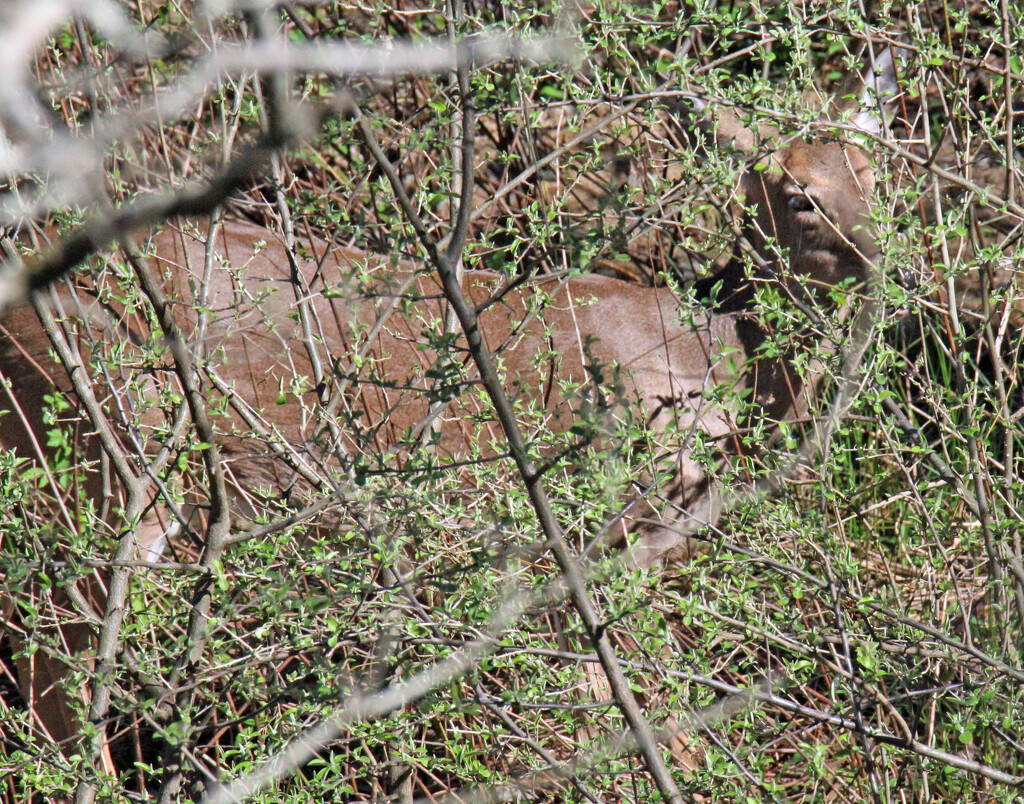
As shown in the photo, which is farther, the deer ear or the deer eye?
the deer eye

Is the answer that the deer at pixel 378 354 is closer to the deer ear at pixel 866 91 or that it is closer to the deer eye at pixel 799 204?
the deer eye at pixel 799 204

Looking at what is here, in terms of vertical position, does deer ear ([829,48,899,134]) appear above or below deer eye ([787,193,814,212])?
above

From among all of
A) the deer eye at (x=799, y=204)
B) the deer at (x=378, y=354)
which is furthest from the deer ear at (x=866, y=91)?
the deer eye at (x=799, y=204)

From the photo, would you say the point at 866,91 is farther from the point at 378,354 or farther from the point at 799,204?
the point at 378,354

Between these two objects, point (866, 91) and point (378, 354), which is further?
point (378, 354)

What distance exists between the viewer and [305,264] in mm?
4160

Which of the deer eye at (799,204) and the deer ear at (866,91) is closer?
the deer ear at (866,91)

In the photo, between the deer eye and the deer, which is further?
the deer eye

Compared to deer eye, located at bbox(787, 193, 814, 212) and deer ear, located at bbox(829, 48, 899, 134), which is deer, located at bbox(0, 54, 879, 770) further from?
deer ear, located at bbox(829, 48, 899, 134)

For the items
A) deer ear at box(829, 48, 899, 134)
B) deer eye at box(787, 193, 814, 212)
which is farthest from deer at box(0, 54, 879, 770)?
deer ear at box(829, 48, 899, 134)

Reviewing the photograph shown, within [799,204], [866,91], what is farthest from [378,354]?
[866,91]

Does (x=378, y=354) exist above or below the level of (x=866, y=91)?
below

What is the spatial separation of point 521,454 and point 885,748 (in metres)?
1.31

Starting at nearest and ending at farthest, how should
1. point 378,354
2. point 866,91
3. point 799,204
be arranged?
point 866,91, point 378,354, point 799,204
